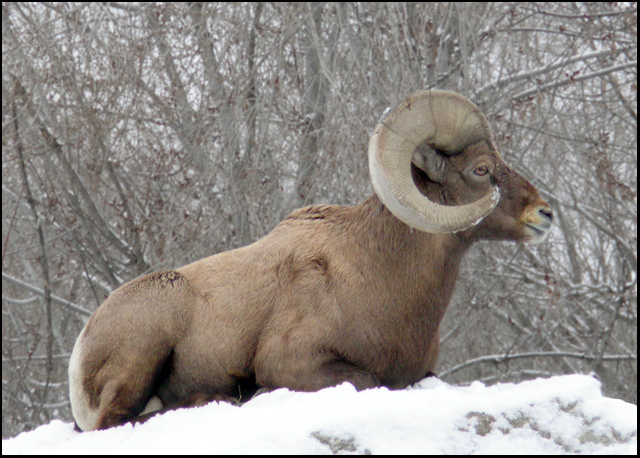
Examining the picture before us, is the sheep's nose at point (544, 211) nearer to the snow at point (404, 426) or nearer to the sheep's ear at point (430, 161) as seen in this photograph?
the sheep's ear at point (430, 161)

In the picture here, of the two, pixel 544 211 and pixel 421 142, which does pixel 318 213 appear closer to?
pixel 421 142

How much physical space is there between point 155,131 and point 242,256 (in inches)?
230

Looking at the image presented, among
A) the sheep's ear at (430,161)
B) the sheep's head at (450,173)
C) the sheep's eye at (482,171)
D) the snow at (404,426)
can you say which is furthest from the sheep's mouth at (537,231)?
the snow at (404,426)

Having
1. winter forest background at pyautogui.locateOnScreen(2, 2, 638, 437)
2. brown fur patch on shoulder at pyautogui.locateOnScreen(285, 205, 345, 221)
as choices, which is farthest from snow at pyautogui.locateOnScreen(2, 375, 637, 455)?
winter forest background at pyautogui.locateOnScreen(2, 2, 638, 437)

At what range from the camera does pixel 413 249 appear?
188 inches

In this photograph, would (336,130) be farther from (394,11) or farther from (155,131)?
(155,131)

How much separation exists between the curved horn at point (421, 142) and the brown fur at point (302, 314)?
16 centimetres

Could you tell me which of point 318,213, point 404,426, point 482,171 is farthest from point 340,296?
point 404,426

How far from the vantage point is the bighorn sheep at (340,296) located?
4.52 meters

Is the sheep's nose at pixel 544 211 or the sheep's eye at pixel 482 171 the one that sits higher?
the sheep's eye at pixel 482 171

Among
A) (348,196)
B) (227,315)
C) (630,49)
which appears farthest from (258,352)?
(630,49)

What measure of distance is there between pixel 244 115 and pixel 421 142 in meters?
5.42

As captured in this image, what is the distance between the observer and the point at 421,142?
188 inches

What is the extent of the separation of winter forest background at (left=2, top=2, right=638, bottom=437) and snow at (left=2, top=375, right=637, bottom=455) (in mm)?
5055
